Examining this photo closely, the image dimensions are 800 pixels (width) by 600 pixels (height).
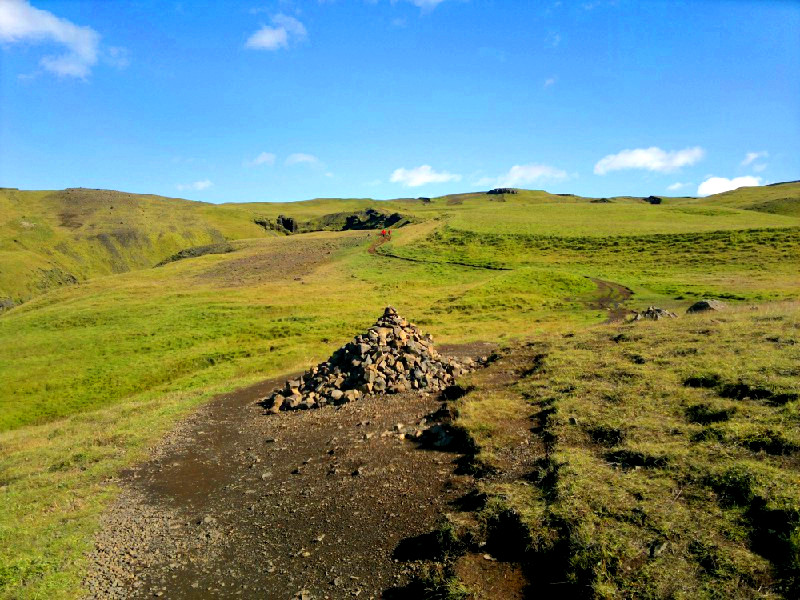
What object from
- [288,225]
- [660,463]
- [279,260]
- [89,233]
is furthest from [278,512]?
[288,225]

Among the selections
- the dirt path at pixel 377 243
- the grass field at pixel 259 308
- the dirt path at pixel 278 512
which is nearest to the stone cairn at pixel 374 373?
the dirt path at pixel 278 512

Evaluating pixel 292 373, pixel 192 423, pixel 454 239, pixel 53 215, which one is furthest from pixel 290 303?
pixel 53 215

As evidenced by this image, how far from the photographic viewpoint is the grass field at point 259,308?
15148mm

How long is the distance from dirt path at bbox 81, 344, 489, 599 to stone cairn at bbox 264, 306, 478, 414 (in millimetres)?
2255

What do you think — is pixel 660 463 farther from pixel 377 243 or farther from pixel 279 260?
pixel 377 243

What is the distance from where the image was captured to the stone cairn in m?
20.1

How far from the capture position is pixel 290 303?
49.6 metres

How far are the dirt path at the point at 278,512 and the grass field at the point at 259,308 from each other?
113 cm

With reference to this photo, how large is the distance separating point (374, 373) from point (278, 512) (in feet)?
29.7

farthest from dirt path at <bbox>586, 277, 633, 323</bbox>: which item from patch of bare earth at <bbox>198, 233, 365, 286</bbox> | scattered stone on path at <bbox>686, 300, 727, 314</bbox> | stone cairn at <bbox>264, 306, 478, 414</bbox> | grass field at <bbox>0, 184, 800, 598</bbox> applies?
patch of bare earth at <bbox>198, 233, 365, 286</bbox>

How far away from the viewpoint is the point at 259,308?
158 feet

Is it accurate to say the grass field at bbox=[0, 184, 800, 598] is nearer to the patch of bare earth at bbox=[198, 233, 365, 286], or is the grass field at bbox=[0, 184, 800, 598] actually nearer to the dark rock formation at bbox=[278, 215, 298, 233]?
the patch of bare earth at bbox=[198, 233, 365, 286]

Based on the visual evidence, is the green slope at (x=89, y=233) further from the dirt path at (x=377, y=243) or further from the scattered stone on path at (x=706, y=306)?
the scattered stone on path at (x=706, y=306)

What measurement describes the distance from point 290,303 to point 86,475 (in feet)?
116
